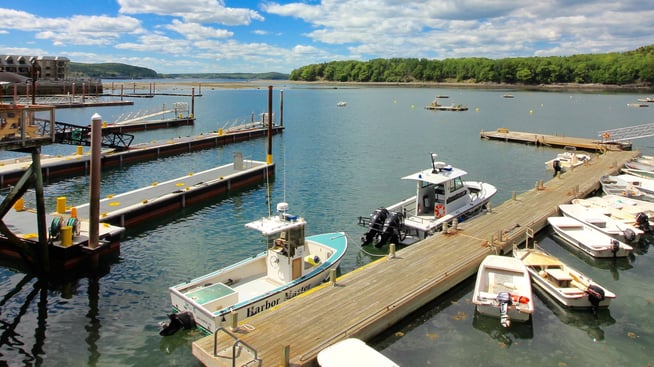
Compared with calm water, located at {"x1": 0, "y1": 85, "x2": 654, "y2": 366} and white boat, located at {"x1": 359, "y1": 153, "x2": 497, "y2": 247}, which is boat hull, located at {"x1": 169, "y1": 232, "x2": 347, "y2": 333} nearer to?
calm water, located at {"x1": 0, "y1": 85, "x2": 654, "y2": 366}

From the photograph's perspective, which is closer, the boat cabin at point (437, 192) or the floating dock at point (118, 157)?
the boat cabin at point (437, 192)

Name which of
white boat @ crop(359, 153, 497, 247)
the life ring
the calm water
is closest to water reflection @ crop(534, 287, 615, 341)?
the calm water

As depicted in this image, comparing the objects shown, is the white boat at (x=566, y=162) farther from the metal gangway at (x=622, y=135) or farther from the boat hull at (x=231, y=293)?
the boat hull at (x=231, y=293)

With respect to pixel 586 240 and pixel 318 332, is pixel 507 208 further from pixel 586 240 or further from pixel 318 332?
pixel 318 332

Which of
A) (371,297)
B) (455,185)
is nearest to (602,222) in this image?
(455,185)

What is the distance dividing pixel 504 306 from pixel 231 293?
874cm

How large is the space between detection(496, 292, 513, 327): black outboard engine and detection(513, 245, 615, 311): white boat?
2822 mm

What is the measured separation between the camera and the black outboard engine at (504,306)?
15.3m

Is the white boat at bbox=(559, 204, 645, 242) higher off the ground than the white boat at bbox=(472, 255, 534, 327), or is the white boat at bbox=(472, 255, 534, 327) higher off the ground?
the white boat at bbox=(559, 204, 645, 242)

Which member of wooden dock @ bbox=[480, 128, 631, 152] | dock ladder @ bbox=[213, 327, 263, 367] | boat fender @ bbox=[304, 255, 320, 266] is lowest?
dock ladder @ bbox=[213, 327, 263, 367]

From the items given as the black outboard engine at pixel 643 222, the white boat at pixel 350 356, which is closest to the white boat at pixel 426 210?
the black outboard engine at pixel 643 222

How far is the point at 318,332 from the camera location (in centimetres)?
1340

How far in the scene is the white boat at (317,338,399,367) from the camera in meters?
11.4

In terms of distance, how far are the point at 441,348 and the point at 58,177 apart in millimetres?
34310
